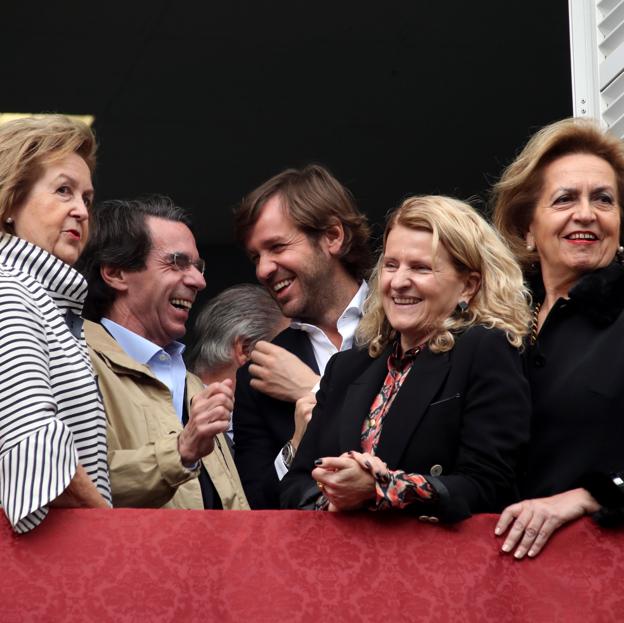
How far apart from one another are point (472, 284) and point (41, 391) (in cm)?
114

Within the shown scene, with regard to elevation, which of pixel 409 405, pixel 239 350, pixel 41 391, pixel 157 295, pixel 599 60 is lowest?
pixel 239 350

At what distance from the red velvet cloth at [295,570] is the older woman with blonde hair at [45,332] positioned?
0.35 ft

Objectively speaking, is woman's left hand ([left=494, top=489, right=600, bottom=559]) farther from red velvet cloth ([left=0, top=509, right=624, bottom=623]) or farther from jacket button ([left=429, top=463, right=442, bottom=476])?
jacket button ([left=429, top=463, right=442, bottom=476])

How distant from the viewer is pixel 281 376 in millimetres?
4723

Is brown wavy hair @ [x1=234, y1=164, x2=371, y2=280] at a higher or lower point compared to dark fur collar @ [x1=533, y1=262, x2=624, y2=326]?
lower

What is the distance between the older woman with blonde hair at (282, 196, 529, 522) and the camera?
337cm

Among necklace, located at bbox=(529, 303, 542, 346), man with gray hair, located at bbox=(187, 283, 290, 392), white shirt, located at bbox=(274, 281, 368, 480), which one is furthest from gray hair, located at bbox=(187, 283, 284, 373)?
necklace, located at bbox=(529, 303, 542, 346)

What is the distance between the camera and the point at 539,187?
14.1ft

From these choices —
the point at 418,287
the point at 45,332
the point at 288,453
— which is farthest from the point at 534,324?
the point at 45,332

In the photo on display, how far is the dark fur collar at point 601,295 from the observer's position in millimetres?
3877

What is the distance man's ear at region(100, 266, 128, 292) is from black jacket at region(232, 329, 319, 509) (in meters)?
0.68

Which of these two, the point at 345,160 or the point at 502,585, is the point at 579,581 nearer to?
the point at 502,585

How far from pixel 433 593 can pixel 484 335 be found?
649 millimetres

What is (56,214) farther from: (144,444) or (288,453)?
(288,453)
